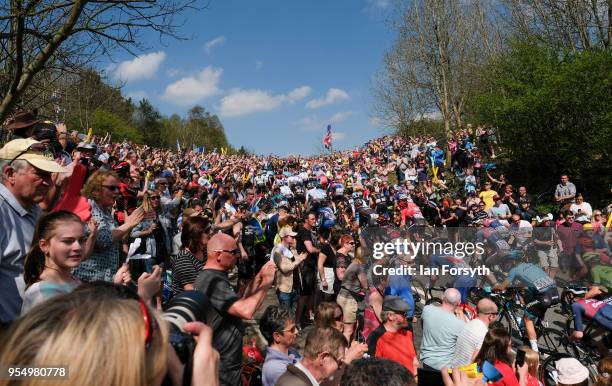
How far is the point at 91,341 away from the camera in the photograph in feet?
3.10

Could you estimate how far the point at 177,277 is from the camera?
3.77 m

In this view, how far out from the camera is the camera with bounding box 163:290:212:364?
4.11 feet

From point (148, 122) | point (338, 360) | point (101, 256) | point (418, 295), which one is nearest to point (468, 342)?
point (338, 360)

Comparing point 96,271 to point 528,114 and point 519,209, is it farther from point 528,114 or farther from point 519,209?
point 528,114

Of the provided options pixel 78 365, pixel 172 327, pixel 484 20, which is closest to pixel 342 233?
pixel 172 327

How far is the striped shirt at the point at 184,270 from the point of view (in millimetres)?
3748

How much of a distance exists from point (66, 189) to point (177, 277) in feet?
3.96

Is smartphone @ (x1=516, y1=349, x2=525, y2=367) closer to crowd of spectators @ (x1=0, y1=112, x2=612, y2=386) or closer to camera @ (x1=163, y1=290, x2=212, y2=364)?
crowd of spectators @ (x1=0, y1=112, x2=612, y2=386)

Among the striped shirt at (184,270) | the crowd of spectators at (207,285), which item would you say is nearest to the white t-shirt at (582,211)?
the crowd of spectators at (207,285)

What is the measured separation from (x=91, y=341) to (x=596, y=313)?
653cm

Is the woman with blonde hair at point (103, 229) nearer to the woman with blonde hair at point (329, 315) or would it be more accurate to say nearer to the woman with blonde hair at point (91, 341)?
the woman with blonde hair at point (91, 341)

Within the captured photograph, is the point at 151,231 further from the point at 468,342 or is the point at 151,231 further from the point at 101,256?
the point at 468,342

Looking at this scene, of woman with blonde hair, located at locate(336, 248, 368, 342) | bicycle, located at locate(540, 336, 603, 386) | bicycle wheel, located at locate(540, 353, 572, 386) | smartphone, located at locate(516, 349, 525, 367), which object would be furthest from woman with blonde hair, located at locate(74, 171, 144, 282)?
bicycle wheel, located at locate(540, 353, 572, 386)

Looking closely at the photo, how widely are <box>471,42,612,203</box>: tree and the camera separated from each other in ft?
54.7
